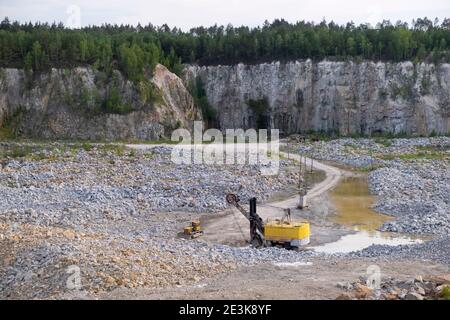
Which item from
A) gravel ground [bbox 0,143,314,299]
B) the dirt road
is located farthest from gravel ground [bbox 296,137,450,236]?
gravel ground [bbox 0,143,314,299]

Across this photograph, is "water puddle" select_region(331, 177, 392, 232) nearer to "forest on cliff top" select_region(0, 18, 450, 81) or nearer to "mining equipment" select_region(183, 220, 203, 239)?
"mining equipment" select_region(183, 220, 203, 239)

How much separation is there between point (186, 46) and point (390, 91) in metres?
24.3

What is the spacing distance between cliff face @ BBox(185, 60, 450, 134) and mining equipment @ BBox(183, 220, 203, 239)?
4423cm

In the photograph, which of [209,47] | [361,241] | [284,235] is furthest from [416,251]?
[209,47]

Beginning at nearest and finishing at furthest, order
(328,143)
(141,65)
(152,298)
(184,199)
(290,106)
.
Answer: (152,298) → (184,199) → (328,143) → (141,65) → (290,106)

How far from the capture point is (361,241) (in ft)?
89.5

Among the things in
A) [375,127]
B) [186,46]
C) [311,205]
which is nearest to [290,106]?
[375,127]

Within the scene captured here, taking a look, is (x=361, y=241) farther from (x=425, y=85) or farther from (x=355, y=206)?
(x=425, y=85)

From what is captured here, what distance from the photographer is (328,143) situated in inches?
2384

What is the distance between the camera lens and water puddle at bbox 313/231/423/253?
25.8 m

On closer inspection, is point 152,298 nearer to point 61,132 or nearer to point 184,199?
point 184,199

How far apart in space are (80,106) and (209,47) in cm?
2088

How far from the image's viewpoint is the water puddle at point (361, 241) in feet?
84.5

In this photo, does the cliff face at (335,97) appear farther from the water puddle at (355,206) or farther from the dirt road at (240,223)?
the dirt road at (240,223)
